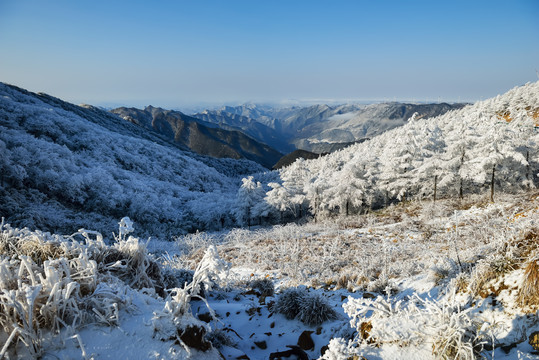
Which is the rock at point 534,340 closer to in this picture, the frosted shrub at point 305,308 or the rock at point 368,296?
the frosted shrub at point 305,308

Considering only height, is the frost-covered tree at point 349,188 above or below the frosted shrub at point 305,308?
below

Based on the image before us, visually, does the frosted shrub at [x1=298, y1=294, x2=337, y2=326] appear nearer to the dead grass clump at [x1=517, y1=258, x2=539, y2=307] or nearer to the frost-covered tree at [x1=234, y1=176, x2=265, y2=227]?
the dead grass clump at [x1=517, y1=258, x2=539, y2=307]

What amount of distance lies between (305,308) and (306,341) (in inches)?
25.5

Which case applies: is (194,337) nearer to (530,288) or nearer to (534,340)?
(534,340)

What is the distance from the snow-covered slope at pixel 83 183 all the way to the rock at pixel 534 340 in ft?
91.4

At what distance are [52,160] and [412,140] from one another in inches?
1503

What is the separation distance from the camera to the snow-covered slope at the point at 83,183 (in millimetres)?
25969

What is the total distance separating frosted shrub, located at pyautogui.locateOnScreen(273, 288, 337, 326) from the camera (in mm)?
4105

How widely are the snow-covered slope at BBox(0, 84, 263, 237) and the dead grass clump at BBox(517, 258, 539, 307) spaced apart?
91.3 ft

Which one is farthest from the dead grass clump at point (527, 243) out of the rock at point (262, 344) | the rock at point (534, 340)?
the rock at point (262, 344)

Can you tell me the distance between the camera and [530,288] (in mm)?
2328

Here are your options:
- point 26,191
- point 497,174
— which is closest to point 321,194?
point 497,174

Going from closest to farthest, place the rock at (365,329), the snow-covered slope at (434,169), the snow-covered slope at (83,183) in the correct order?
1. the rock at (365,329)
2. the snow-covered slope at (434,169)
3. the snow-covered slope at (83,183)

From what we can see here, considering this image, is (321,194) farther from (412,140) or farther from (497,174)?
(497,174)
